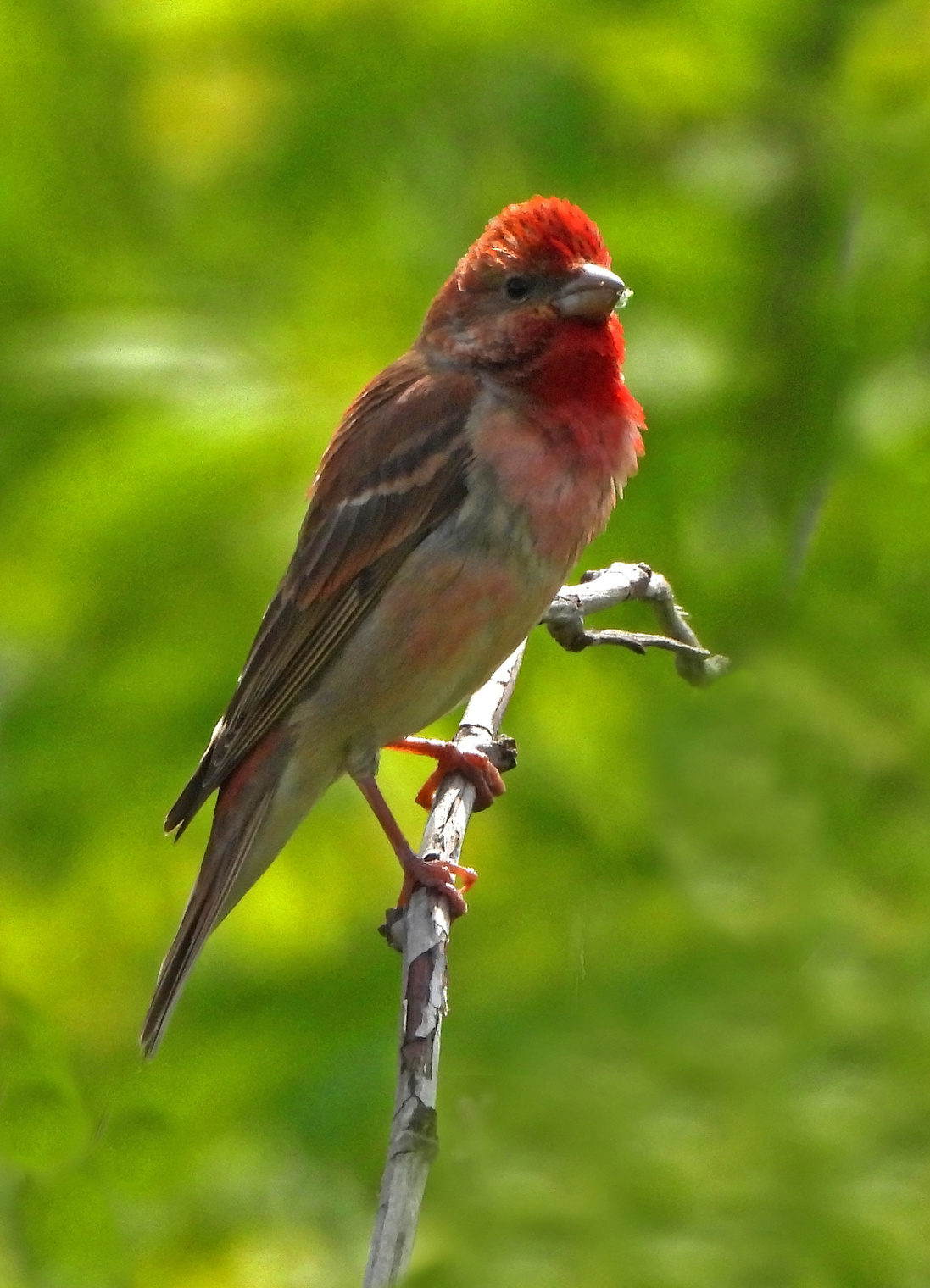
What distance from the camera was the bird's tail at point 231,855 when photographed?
12.1 ft

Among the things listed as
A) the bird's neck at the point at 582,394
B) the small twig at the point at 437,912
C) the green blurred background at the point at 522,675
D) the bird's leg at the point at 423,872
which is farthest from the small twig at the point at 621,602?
the bird's leg at the point at 423,872

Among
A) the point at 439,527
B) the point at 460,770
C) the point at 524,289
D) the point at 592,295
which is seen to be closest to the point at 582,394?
the point at 592,295

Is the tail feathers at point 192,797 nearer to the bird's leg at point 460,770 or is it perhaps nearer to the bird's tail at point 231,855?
the bird's tail at point 231,855

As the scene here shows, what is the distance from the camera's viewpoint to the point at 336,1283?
2723mm

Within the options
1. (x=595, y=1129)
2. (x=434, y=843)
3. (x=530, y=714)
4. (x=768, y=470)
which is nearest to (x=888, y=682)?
(x=595, y=1129)

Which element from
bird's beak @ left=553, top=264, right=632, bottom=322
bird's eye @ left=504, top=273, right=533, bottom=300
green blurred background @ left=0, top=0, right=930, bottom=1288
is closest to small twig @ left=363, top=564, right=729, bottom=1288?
green blurred background @ left=0, top=0, right=930, bottom=1288

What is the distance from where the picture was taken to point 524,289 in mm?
4426

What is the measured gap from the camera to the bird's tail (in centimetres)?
368

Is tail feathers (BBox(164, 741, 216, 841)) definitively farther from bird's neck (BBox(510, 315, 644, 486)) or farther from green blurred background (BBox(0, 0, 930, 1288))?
bird's neck (BBox(510, 315, 644, 486))

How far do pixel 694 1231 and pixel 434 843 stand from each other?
9.48ft

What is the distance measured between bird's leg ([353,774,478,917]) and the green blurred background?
0.22 ft

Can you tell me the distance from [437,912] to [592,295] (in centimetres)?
174

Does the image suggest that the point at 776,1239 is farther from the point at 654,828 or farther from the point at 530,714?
the point at 530,714

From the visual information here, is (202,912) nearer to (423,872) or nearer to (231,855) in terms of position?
(231,855)
